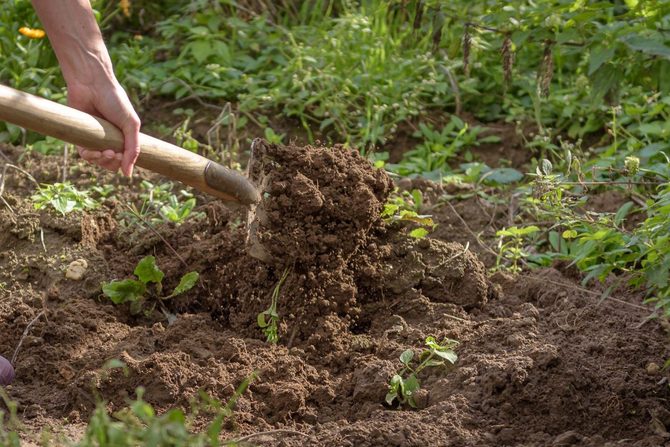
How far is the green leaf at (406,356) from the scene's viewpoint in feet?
9.92

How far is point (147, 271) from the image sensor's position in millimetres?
3541

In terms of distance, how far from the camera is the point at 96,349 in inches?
127

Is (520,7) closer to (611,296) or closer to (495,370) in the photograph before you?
(611,296)

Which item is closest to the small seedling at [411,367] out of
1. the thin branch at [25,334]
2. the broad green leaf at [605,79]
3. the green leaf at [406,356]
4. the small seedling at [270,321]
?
the green leaf at [406,356]

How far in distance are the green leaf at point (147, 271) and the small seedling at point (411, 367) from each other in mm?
979

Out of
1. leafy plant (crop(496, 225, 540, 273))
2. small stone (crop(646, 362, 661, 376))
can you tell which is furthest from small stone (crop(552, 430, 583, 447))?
leafy plant (crop(496, 225, 540, 273))

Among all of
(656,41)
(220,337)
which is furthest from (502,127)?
(220,337)

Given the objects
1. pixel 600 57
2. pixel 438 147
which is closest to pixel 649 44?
pixel 600 57

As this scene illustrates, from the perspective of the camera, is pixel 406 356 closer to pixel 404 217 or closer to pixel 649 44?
pixel 404 217

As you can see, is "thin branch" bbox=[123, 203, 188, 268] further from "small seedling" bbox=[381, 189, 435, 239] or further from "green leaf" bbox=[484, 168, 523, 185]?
"green leaf" bbox=[484, 168, 523, 185]

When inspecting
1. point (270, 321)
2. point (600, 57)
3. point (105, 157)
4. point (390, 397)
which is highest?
point (600, 57)

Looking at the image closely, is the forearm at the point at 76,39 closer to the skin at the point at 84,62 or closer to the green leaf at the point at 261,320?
the skin at the point at 84,62

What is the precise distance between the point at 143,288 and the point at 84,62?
0.80 meters

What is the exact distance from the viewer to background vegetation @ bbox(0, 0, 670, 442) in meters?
4.25
